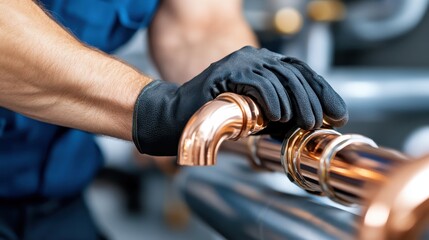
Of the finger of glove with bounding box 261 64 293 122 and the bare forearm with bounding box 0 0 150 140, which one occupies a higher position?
the finger of glove with bounding box 261 64 293 122

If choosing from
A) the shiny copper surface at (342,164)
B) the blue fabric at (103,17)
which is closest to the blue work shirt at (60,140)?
the blue fabric at (103,17)

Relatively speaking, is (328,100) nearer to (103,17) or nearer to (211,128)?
(211,128)

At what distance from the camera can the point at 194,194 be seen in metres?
0.76

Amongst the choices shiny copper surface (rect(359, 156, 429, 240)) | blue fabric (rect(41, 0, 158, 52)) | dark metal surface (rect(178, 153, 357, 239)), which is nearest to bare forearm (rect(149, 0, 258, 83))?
blue fabric (rect(41, 0, 158, 52))

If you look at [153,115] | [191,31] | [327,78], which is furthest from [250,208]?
[327,78]

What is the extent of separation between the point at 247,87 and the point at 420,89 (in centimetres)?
124

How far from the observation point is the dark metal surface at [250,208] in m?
0.50

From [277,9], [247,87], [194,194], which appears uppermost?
[277,9]

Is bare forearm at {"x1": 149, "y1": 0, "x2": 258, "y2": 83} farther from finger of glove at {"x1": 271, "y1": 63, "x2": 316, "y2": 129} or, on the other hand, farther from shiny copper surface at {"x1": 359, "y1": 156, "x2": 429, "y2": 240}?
shiny copper surface at {"x1": 359, "y1": 156, "x2": 429, "y2": 240}

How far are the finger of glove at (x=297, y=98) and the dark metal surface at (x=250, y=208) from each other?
76mm

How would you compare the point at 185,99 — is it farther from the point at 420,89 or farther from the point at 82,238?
the point at 420,89

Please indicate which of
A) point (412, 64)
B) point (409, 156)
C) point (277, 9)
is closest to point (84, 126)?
point (409, 156)

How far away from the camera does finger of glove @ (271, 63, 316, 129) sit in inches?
17.8

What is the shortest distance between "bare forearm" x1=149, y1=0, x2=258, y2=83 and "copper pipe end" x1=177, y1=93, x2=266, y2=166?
476 mm
